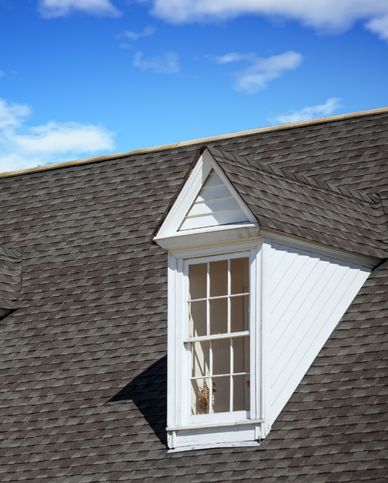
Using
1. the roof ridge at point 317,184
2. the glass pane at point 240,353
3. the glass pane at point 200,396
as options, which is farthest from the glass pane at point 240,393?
the roof ridge at point 317,184

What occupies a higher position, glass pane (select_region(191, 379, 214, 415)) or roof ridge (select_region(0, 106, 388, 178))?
roof ridge (select_region(0, 106, 388, 178))

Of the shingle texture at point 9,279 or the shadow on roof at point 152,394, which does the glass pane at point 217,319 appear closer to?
the shadow on roof at point 152,394

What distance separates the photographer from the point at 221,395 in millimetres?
13023

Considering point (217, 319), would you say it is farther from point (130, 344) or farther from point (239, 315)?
point (130, 344)

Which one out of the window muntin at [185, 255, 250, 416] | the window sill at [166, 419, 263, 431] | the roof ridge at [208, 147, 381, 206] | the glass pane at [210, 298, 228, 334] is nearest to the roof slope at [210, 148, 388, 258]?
the roof ridge at [208, 147, 381, 206]

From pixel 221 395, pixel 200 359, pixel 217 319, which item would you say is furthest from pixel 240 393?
pixel 217 319

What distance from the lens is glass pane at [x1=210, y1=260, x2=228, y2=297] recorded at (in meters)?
13.1

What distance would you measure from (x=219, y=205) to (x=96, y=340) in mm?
2707

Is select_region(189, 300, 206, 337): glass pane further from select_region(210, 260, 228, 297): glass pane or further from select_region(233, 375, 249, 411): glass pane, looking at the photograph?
select_region(233, 375, 249, 411): glass pane

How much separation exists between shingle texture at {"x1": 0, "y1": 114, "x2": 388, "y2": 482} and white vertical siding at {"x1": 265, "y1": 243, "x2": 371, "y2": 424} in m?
0.12

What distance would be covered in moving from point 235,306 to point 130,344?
169cm

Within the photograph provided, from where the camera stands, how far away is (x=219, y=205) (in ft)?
42.3

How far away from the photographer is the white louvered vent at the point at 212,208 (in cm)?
1274

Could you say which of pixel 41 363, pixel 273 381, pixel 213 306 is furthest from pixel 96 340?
pixel 273 381
